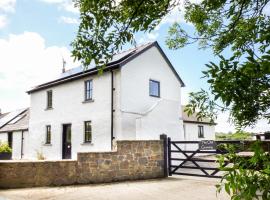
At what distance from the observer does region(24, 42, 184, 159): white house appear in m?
16.3

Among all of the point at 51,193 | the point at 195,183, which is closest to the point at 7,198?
the point at 51,193

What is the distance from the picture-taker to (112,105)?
16328 mm

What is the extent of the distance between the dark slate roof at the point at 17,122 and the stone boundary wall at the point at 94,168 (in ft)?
49.3

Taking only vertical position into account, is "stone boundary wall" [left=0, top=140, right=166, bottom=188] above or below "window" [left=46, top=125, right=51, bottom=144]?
below

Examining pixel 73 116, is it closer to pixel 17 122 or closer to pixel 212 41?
pixel 17 122

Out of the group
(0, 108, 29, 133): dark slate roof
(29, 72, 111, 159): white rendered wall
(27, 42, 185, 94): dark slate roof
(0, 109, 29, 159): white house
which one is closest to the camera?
(27, 42, 185, 94): dark slate roof

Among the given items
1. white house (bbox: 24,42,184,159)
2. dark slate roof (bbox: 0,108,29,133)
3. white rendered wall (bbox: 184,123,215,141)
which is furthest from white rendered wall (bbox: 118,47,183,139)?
dark slate roof (bbox: 0,108,29,133)

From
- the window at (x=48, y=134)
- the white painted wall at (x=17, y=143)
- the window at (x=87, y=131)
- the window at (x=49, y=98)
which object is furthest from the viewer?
the white painted wall at (x=17, y=143)

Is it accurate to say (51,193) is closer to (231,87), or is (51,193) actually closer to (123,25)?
(123,25)

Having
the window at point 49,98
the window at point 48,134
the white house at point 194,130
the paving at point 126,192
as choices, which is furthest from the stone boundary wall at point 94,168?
the white house at point 194,130

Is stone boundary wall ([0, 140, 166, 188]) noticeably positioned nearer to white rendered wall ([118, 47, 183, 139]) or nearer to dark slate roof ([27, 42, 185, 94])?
white rendered wall ([118, 47, 183, 139])

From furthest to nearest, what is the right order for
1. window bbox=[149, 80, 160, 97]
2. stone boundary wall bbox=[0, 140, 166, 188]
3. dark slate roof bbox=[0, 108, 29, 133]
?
dark slate roof bbox=[0, 108, 29, 133]
window bbox=[149, 80, 160, 97]
stone boundary wall bbox=[0, 140, 166, 188]

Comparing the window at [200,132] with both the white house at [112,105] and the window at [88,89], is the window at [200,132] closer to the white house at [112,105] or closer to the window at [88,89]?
the white house at [112,105]

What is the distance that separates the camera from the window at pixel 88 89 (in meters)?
18.0
